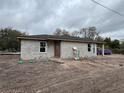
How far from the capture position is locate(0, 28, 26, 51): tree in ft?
177

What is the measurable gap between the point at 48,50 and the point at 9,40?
1496 inches

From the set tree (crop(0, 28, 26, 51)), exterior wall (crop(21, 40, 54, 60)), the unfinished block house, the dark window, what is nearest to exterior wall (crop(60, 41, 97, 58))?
the unfinished block house

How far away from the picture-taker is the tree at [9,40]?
53862mm

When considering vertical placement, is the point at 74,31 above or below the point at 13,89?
above

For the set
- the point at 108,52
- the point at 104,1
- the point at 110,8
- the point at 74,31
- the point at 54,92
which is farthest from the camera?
the point at 74,31

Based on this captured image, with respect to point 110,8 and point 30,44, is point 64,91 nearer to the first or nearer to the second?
point 110,8

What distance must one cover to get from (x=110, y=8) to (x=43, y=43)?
9236 millimetres

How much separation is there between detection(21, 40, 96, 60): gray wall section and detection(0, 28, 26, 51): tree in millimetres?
35431

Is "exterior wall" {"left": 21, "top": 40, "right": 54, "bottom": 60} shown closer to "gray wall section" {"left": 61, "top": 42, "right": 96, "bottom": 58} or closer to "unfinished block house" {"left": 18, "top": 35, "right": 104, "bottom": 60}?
"unfinished block house" {"left": 18, "top": 35, "right": 104, "bottom": 60}

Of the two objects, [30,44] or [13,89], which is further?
[30,44]

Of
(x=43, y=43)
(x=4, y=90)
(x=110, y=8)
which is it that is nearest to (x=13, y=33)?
(x=43, y=43)

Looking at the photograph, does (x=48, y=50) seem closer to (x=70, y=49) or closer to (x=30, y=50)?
(x=30, y=50)

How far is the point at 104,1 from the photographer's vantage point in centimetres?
1205

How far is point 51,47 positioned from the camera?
20.3m
